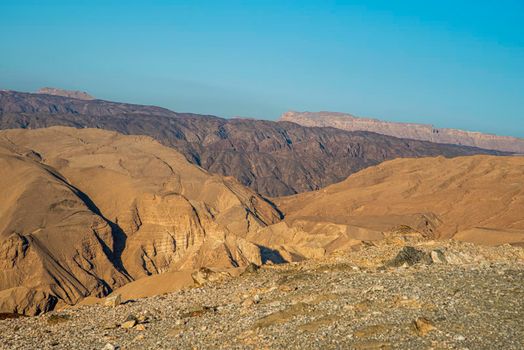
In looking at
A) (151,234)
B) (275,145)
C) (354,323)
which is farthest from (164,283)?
(275,145)

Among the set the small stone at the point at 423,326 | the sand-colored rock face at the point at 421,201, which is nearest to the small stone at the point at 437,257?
the small stone at the point at 423,326

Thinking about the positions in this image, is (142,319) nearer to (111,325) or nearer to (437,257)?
(111,325)

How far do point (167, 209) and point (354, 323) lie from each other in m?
58.7

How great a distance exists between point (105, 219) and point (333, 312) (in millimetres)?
55775

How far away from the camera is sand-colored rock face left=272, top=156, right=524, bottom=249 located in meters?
70.6

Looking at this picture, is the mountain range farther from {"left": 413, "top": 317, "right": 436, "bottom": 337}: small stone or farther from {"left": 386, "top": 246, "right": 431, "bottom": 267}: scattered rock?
{"left": 413, "top": 317, "right": 436, "bottom": 337}: small stone

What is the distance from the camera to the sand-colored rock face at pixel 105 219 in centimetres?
5094

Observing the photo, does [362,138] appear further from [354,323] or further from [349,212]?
[354,323]

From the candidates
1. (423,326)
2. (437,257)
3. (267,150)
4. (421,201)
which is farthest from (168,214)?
(267,150)

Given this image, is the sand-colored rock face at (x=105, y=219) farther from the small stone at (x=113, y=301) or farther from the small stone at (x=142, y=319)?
the small stone at (x=142, y=319)

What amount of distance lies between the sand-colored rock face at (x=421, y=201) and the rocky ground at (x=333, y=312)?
44429 mm

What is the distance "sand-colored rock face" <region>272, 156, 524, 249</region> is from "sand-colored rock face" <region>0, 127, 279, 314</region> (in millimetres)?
8644

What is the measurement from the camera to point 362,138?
19725cm

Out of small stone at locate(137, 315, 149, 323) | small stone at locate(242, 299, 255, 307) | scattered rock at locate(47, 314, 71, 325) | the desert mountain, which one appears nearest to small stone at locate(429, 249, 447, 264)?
small stone at locate(242, 299, 255, 307)
